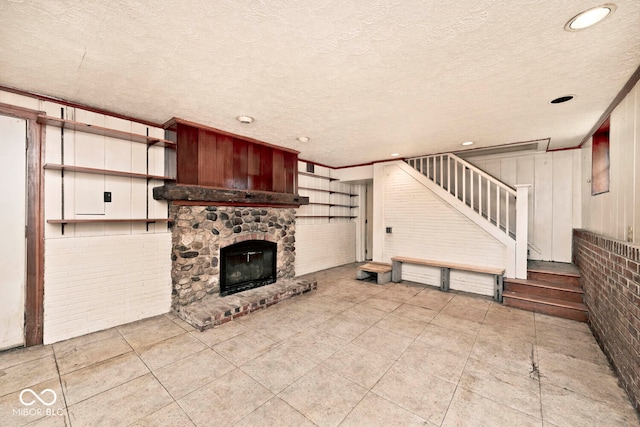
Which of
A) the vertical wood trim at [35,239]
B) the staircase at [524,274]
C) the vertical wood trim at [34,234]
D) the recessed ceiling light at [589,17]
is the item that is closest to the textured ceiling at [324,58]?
the recessed ceiling light at [589,17]

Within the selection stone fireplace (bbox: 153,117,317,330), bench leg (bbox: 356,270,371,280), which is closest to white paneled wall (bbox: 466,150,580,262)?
bench leg (bbox: 356,270,371,280)

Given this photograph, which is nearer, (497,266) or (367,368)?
(367,368)

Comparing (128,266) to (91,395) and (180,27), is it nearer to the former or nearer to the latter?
(91,395)

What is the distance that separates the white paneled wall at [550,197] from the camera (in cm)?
462

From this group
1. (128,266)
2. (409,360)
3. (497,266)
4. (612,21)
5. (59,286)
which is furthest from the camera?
(497,266)

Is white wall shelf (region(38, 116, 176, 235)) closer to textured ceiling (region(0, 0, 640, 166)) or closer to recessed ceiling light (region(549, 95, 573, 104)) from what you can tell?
textured ceiling (region(0, 0, 640, 166))

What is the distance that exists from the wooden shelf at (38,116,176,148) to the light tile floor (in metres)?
2.34

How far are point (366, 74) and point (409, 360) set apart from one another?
8.84ft

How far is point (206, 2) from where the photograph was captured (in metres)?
1.48

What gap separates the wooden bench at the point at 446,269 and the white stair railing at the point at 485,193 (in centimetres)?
43

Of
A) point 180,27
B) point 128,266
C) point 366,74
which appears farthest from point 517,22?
point 128,266

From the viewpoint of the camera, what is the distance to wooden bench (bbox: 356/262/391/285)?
504 centimetres

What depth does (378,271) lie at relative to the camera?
501 cm

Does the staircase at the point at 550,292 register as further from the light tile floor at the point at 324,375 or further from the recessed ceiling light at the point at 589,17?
the recessed ceiling light at the point at 589,17
